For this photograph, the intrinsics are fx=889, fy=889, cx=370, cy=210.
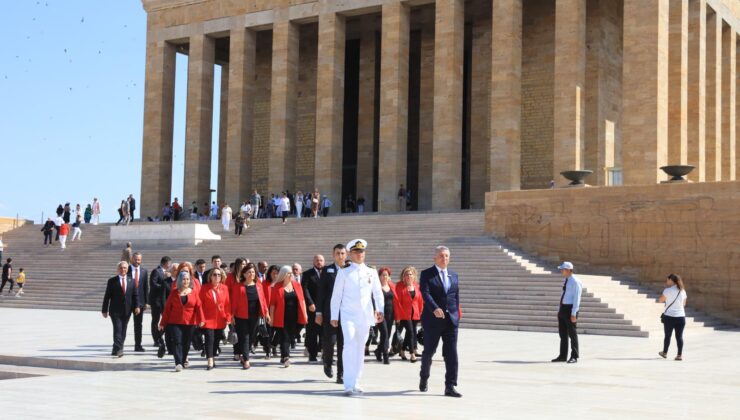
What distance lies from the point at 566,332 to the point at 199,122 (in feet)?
95.6

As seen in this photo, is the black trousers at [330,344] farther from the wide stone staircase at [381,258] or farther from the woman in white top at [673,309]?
the wide stone staircase at [381,258]

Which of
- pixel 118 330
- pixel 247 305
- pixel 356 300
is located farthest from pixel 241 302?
pixel 356 300

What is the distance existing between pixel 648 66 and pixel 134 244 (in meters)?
17.6

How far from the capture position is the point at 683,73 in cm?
3095

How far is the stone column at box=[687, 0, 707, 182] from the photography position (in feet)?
109

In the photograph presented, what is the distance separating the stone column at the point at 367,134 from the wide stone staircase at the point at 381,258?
8.13m

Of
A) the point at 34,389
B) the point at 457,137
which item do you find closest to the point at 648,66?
the point at 457,137

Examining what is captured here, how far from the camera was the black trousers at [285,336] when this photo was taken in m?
10.8

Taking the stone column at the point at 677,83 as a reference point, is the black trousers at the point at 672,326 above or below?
below

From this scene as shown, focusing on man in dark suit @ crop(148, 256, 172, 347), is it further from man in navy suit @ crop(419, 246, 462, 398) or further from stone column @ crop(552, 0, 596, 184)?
stone column @ crop(552, 0, 596, 184)

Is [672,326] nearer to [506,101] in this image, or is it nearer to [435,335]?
[435,335]

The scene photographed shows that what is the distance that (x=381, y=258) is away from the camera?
23031 mm

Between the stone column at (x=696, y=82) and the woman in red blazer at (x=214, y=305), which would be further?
the stone column at (x=696, y=82)

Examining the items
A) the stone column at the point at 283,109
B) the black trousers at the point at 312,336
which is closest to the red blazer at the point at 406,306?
the black trousers at the point at 312,336
